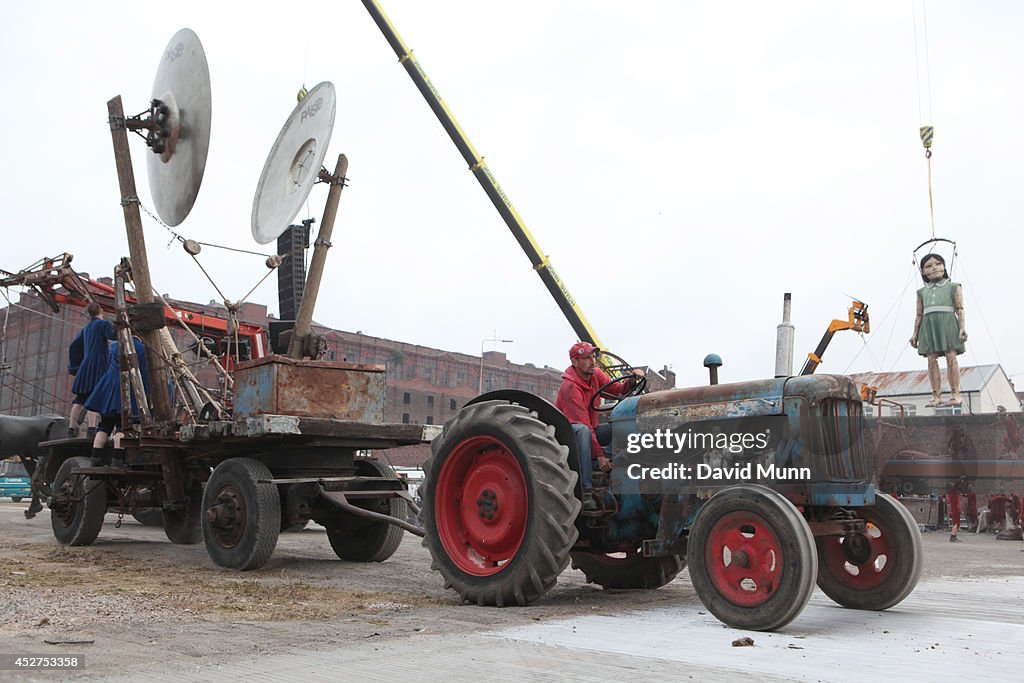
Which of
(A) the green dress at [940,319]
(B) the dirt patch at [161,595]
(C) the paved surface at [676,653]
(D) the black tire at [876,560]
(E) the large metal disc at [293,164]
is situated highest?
(E) the large metal disc at [293,164]

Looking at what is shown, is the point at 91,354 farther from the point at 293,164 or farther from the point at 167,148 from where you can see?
the point at 293,164

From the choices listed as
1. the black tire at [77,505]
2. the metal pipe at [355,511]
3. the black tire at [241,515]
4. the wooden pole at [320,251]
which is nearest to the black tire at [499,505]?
the metal pipe at [355,511]

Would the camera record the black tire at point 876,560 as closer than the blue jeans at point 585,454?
Yes

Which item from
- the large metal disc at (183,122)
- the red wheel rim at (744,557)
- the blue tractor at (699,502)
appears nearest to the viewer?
the red wheel rim at (744,557)

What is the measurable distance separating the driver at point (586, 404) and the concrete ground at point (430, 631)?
0.98 m

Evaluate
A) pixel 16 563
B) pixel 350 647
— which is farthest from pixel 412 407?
pixel 350 647

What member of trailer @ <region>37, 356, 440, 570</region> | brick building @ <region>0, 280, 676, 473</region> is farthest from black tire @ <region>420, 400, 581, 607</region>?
brick building @ <region>0, 280, 676, 473</region>

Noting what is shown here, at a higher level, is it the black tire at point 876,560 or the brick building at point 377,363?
the brick building at point 377,363

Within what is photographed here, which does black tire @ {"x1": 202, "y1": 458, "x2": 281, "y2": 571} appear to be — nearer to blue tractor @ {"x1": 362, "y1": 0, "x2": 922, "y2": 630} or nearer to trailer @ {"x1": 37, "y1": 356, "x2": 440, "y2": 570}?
trailer @ {"x1": 37, "y1": 356, "x2": 440, "y2": 570}

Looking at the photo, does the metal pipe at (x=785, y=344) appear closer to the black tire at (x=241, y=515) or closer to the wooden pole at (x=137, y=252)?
the black tire at (x=241, y=515)

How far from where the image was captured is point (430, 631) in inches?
189

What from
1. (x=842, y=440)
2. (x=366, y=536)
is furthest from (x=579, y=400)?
(x=366, y=536)

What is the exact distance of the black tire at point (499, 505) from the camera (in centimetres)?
581

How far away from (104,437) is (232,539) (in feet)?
10.8
